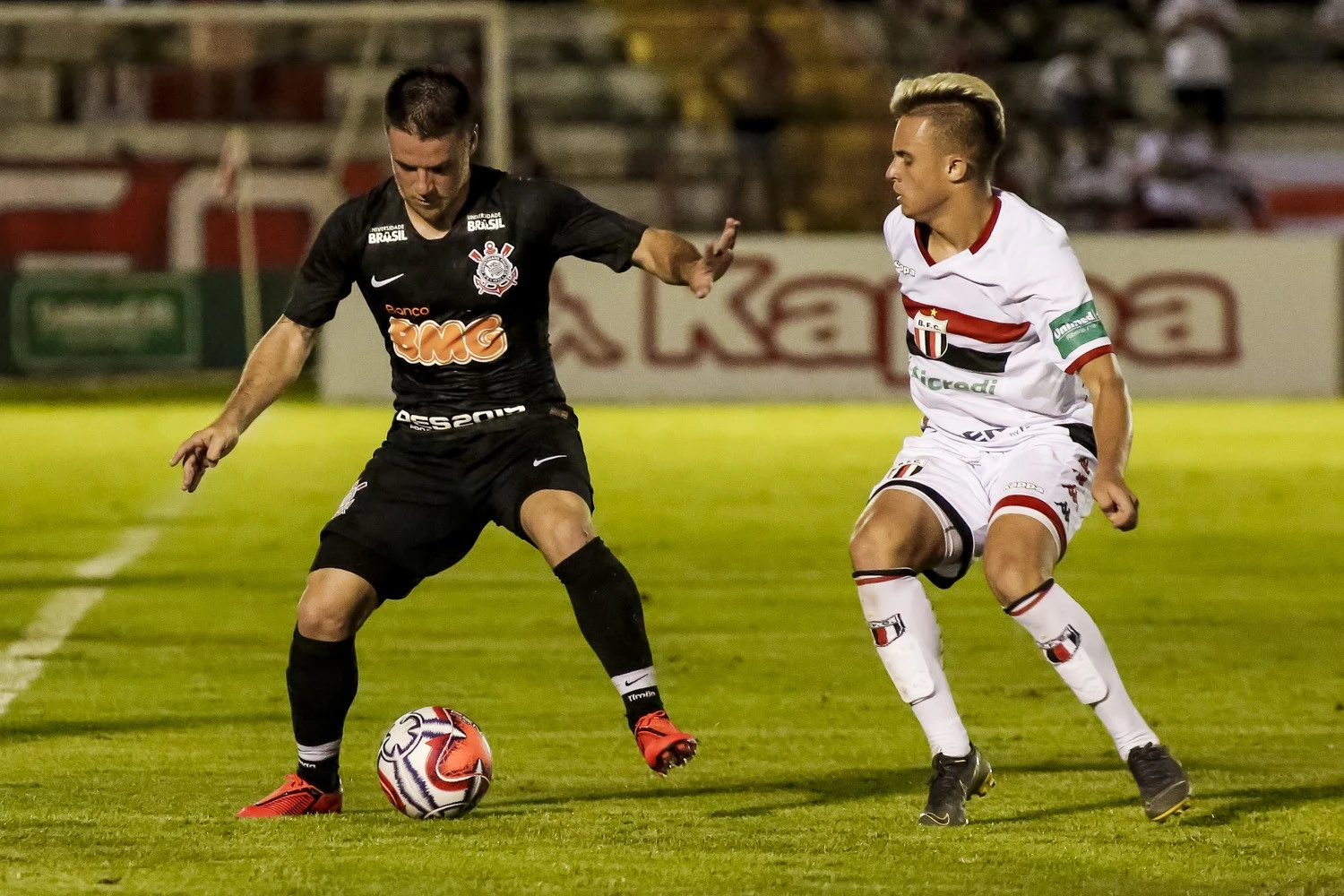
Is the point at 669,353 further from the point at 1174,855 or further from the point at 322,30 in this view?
the point at 1174,855

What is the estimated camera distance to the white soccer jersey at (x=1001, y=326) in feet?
17.4

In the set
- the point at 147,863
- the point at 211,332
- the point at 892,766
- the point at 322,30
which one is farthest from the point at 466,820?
the point at 322,30

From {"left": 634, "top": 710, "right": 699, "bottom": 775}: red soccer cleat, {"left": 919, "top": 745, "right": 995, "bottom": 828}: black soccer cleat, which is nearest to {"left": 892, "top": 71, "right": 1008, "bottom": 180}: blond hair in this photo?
{"left": 919, "top": 745, "right": 995, "bottom": 828}: black soccer cleat

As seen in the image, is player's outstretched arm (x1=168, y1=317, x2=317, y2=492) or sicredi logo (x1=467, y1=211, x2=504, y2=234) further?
sicredi logo (x1=467, y1=211, x2=504, y2=234)

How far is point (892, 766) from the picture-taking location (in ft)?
19.8

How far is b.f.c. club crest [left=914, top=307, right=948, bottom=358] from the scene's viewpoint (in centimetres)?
552

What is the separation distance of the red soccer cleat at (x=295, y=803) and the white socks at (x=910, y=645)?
1.31 metres

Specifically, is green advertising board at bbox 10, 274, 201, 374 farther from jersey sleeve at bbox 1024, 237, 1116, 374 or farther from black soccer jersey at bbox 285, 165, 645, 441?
jersey sleeve at bbox 1024, 237, 1116, 374

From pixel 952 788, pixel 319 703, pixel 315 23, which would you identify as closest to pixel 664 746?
pixel 952 788

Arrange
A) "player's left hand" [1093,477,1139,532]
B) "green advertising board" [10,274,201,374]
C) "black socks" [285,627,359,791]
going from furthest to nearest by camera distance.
Result: "green advertising board" [10,274,201,374] → "black socks" [285,627,359,791] → "player's left hand" [1093,477,1139,532]

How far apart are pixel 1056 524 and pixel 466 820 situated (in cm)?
149

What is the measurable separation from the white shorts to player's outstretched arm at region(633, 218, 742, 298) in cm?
64

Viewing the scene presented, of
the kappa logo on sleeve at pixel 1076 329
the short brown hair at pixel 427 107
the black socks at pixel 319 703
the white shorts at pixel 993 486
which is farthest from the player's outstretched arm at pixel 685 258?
the black socks at pixel 319 703

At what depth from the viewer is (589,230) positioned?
5.79 m
